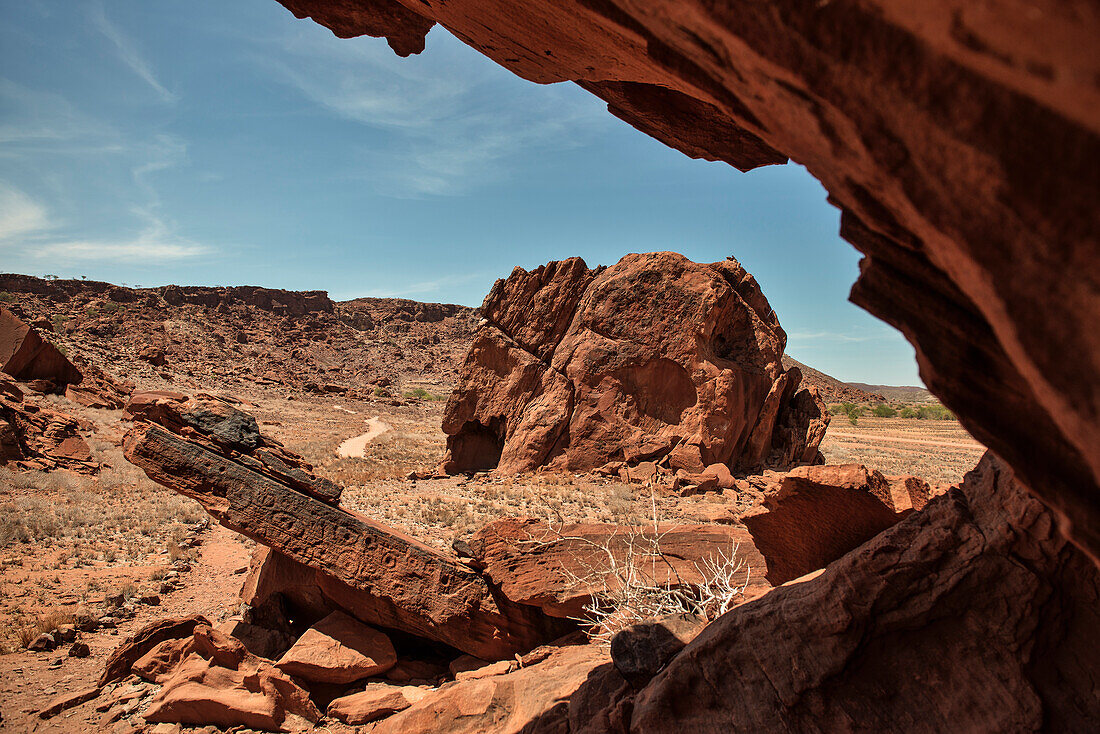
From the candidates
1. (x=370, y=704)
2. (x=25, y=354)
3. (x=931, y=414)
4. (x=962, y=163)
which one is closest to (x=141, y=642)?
(x=370, y=704)

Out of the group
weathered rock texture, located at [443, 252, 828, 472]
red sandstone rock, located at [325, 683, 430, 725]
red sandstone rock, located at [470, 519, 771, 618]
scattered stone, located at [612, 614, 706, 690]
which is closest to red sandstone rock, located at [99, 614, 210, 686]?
red sandstone rock, located at [325, 683, 430, 725]

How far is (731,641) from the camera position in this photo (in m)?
3.36

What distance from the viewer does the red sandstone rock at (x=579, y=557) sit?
19.1 feet

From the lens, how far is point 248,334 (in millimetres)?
64562

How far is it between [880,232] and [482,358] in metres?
16.6

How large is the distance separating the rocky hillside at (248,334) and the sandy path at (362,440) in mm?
14017

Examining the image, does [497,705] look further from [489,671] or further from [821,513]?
[821,513]

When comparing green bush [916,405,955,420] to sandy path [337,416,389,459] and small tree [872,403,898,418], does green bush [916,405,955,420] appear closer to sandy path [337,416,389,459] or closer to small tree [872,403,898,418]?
small tree [872,403,898,418]

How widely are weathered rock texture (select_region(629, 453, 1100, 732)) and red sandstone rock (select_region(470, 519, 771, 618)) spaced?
7.85 ft

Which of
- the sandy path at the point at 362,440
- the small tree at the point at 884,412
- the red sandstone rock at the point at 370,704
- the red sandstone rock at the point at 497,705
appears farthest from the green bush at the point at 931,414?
the red sandstone rock at the point at 370,704

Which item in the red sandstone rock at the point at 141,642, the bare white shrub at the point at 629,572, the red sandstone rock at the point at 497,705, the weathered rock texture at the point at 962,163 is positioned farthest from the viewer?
the red sandstone rock at the point at 141,642

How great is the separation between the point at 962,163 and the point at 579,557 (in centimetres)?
535

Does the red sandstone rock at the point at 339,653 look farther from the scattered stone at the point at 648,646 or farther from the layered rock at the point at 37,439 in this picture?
the layered rock at the point at 37,439

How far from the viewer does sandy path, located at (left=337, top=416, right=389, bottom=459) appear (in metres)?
23.4
